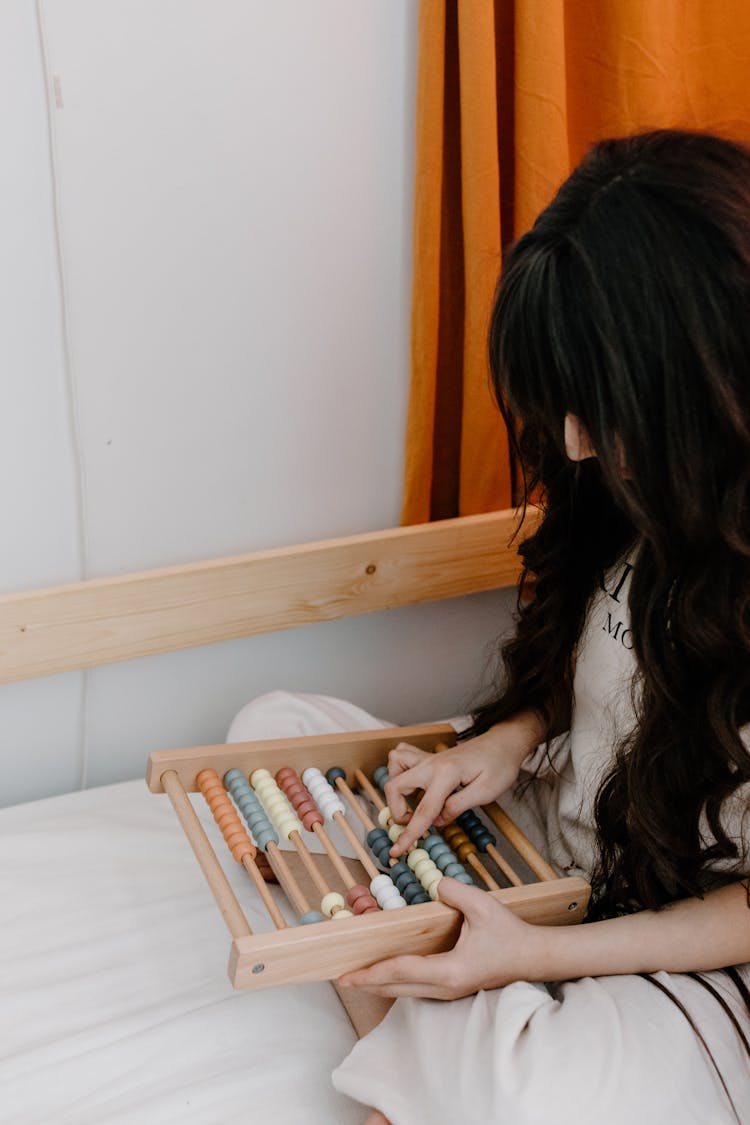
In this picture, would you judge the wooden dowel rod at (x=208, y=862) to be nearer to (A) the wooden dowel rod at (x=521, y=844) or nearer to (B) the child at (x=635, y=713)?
(B) the child at (x=635, y=713)

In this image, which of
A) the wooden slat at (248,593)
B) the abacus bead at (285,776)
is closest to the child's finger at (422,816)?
the abacus bead at (285,776)

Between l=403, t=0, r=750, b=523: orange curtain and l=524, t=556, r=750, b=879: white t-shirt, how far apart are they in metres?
0.33

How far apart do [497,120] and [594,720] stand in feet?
2.09

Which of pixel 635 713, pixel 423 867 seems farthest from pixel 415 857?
pixel 635 713

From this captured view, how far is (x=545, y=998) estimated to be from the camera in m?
0.89

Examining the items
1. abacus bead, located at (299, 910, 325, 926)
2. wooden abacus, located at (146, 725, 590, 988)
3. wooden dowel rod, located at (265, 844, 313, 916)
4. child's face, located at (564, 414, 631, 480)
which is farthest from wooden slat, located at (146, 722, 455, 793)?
child's face, located at (564, 414, 631, 480)

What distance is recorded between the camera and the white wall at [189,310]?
1112mm

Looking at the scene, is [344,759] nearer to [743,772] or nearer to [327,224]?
[743,772]

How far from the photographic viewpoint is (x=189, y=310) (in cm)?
121

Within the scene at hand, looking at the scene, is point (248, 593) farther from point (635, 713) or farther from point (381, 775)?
point (635, 713)

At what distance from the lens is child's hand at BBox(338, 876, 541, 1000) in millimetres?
891

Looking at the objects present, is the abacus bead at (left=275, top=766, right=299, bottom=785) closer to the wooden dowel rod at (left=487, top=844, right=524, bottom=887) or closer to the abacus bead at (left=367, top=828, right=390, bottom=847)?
the abacus bead at (left=367, top=828, right=390, bottom=847)

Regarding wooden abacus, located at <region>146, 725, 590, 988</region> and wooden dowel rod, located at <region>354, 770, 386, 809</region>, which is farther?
wooden dowel rod, located at <region>354, 770, 386, 809</region>

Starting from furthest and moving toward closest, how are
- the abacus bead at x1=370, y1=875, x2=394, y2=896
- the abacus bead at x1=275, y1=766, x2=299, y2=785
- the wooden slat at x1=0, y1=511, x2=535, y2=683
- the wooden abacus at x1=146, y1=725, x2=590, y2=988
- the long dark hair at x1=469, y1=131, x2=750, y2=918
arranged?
the wooden slat at x1=0, y1=511, x2=535, y2=683 → the abacus bead at x1=275, y1=766, x2=299, y2=785 → the abacus bead at x1=370, y1=875, x2=394, y2=896 → the wooden abacus at x1=146, y1=725, x2=590, y2=988 → the long dark hair at x1=469, y1=131, x2=750, y2=918
